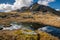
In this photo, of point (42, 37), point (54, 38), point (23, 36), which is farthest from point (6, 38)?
point (54, 38)

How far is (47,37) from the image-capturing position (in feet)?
273

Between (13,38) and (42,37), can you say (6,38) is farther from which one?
(42,37)

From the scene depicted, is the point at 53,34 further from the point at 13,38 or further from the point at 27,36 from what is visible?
the point at 13,38

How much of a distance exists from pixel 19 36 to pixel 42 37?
13184mm

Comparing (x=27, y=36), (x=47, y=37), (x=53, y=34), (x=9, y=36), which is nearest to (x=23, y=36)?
(x=27, y=36)

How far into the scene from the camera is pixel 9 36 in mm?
78938

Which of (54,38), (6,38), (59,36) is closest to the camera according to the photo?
(6,38)

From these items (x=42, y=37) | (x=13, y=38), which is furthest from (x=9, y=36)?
(x=42, y=37)

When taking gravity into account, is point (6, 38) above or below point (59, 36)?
above

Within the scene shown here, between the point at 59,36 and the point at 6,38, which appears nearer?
the point at 6,38

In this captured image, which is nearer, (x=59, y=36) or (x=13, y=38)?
(x=13, y=38)

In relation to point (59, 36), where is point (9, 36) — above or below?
above

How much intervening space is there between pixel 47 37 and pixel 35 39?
8.90 m

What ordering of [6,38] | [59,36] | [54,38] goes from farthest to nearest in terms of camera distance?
[59,36]
[54,38]
[6,38]
